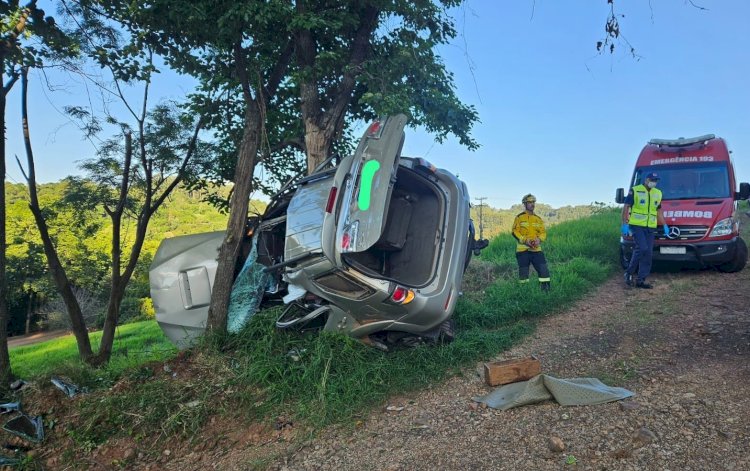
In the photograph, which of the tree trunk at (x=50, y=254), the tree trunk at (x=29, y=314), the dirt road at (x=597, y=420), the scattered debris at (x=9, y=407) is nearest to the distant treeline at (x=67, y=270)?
the tree trunk at (x=29, y=314)

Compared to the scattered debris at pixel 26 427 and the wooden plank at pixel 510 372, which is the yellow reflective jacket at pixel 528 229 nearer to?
the wooden plank at pixel 510 372

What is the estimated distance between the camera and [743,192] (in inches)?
318

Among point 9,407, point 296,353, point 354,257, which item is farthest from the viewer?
point 354,257

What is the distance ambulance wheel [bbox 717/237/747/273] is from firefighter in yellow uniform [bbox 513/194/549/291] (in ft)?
10.7

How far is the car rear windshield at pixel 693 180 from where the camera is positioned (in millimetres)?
8128

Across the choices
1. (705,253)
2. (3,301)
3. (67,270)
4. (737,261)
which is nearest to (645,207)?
(705,253)

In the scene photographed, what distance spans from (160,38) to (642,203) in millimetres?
7264

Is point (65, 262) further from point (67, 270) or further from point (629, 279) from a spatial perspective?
point (629, 279)

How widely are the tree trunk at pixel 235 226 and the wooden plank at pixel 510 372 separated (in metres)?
2.78

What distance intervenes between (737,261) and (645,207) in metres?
2.07

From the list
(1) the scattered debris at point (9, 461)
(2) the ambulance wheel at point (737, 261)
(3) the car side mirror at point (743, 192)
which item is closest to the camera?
(1) the scattered debris at point (9, 461)

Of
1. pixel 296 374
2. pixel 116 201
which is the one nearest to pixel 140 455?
pixel 296 374

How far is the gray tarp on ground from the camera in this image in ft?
11.2

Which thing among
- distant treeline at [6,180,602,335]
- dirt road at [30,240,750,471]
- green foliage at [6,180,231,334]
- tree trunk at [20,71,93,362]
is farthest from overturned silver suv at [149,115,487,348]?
green foliage at [6,180,231,334]
